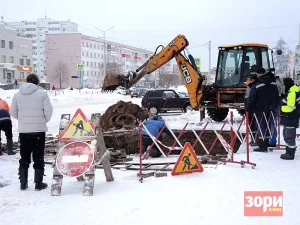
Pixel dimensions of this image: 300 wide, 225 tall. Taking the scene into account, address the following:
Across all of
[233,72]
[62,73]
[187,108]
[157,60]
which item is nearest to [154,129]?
[157,60]

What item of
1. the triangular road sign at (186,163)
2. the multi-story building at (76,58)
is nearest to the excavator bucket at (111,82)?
the triangular road sign at (186,163)

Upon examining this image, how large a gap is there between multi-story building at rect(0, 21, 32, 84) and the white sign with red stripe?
205ft

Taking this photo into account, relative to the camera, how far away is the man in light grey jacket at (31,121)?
266 inches

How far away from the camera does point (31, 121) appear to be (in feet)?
22.1

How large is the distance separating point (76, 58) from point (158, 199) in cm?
10253

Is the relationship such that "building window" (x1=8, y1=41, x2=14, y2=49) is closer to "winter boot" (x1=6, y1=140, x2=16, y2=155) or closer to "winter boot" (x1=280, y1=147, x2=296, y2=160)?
"winter boot" (x1=6, y1=140, x2=16, y2=155)

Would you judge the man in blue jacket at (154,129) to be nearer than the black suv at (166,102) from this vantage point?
Yes

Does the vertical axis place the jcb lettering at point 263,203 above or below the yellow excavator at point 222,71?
below

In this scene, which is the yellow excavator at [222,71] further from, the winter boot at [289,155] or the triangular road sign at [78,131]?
the triangular road sign at [78,131]

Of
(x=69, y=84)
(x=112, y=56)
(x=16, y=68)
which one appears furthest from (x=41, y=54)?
(x=16, y=68)

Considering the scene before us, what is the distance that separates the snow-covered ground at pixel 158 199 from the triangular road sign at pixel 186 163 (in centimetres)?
14

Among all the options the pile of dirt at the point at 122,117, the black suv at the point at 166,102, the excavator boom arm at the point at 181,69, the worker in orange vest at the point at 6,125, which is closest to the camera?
the worker in orange vest at the point at 6,125

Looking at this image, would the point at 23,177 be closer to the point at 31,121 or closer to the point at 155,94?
the point at 31,121

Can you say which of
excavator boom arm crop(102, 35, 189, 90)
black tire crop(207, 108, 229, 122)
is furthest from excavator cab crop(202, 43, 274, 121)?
excavator boom arm crop(102, 35, 189, 90)
